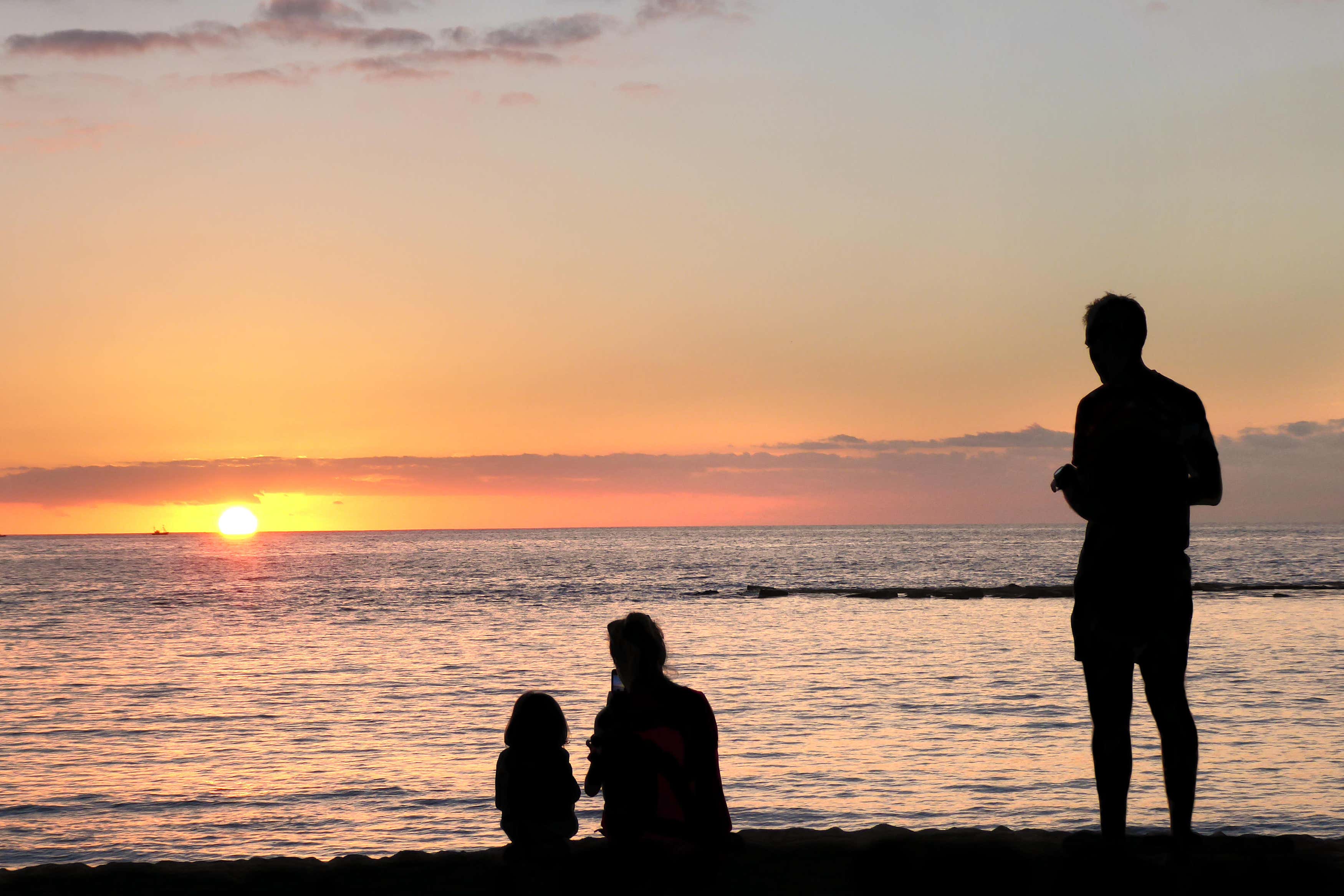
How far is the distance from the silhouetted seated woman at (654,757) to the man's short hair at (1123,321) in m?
2.31

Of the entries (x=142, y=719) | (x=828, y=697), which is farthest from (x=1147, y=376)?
(x=142, y=719)

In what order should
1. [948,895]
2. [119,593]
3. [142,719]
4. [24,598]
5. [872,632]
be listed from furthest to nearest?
[119,593] → [24,598] → [872,632] → [142,719] → [948,895]

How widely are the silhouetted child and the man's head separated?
3066 millimetres

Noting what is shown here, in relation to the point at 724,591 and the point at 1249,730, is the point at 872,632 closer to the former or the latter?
the point at 1249,730

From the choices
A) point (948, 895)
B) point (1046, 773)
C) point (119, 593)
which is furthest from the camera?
point (119, 593)

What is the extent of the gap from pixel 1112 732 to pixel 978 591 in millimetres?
59502

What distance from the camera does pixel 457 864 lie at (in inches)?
207

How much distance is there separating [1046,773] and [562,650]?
20.6 metres

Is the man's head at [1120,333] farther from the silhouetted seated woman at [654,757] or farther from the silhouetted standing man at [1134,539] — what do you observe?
the silhouetted seated woman at [654,757]

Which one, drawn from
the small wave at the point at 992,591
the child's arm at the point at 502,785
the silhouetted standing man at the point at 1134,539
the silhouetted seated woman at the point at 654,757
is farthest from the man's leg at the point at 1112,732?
the small wave at the point at 992,591

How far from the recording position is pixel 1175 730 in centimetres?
443

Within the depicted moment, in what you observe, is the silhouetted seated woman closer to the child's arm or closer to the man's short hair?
the child's arm

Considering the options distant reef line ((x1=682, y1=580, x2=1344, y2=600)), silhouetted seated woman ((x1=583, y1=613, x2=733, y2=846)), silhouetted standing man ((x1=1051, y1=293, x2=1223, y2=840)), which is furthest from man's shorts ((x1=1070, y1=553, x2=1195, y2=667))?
distant reef line ((x1=682, y1=580, x2=1344, y2=600))

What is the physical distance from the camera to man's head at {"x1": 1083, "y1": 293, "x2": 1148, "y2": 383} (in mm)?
4469
